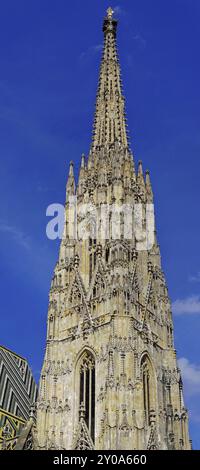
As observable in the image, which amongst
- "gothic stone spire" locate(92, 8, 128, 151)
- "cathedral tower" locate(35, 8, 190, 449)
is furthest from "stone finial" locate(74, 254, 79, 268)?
"gothic stone spire" locate(92, 8, 128, 151)

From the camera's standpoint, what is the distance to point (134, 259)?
4925cm

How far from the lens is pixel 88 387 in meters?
43.8

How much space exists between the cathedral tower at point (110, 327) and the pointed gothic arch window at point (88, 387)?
6cm

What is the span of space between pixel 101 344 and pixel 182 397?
6861 mm

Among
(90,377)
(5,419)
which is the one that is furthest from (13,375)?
(90,377)

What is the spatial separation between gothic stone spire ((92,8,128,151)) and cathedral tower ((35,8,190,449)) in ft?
1.28

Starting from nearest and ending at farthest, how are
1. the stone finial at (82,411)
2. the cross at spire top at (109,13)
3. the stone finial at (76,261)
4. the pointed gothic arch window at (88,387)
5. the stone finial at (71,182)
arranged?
the stone finial at (82,411) → the pointed gothic arch window at (88,387) → the stone finial at (76,261) → the stone finial at (71,182) → the cross at spire top at (109,13)

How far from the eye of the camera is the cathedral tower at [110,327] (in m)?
41.4

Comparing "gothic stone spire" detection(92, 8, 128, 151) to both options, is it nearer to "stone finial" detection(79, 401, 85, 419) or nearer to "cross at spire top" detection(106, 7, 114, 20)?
"cross at spire top" detection(106, 7, 114, 20)

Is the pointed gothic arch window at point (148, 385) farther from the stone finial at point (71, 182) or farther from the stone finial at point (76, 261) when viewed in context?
the stone finial at point (71, 182)

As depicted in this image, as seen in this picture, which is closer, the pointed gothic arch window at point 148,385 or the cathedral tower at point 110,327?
the cathedral tower at point 110,327

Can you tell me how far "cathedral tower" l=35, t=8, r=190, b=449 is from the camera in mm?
41438

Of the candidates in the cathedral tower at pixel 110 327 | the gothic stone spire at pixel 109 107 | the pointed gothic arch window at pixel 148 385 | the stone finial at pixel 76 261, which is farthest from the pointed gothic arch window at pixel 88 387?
the gothic stone spire at pixel 109 107
